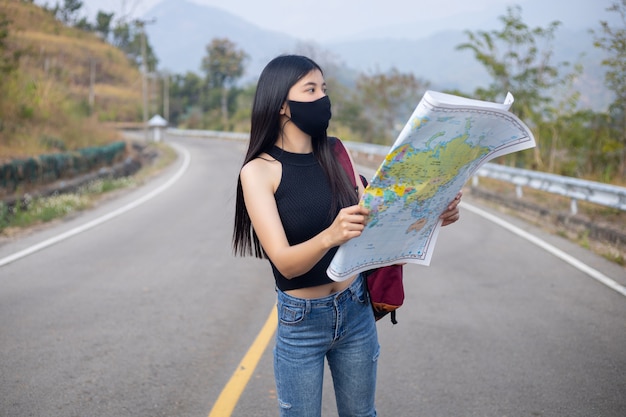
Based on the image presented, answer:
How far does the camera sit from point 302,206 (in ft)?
7.51

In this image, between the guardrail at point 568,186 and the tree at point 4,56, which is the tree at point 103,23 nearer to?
the tree at point 4,56

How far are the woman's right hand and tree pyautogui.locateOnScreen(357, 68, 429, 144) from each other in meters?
37.5

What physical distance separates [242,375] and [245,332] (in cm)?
94

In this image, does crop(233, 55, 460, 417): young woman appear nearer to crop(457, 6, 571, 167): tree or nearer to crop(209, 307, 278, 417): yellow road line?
crop(209, 307, 278, 417): yellow road line

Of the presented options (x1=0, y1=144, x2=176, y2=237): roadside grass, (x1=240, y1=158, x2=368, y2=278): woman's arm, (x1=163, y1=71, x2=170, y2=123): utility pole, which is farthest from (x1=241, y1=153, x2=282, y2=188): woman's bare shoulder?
(x1=163, y1=71, x2=170, y2=123): utility pole

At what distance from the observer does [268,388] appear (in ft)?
13.9

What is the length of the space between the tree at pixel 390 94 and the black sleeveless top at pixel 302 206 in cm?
3709

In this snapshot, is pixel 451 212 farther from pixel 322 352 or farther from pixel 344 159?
pixel 322 352

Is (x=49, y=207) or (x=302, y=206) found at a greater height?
(x=302, y=206)

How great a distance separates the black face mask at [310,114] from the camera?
2334 mm

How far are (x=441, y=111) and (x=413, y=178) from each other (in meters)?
0.30

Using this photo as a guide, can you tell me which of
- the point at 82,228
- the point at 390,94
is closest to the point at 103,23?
the point at 390,94

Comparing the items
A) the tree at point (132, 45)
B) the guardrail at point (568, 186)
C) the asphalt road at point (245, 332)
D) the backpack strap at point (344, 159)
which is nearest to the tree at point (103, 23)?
the tree at point (132, 45)

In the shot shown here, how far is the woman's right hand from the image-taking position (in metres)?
1.93
